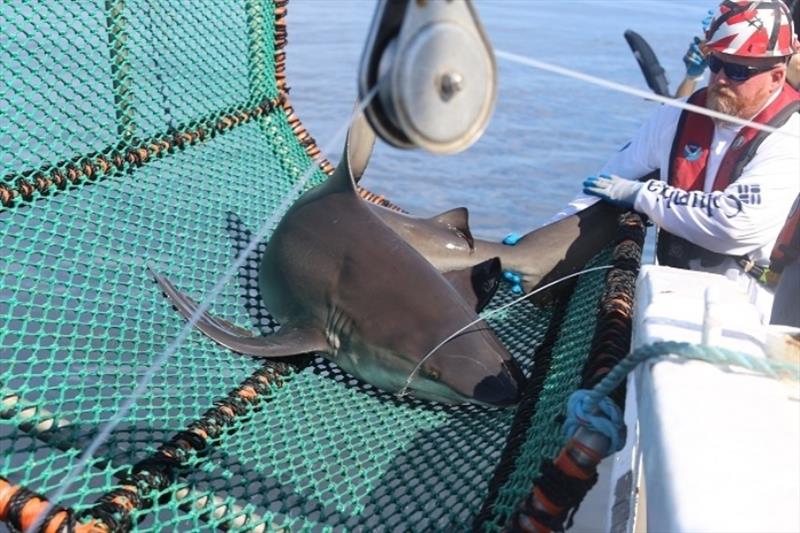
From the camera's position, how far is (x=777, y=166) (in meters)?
4.30

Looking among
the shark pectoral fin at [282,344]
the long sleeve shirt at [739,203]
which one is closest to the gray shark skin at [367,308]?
the shark pectoral fin at [282,344]

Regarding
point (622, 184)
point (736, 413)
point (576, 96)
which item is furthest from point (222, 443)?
point (576, 96)

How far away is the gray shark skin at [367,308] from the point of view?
3.71 meters

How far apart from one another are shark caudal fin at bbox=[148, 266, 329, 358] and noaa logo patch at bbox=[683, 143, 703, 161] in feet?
6.96

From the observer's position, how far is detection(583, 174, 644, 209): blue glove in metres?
4.60

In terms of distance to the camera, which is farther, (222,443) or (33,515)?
(222,443)

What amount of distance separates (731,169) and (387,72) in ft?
10.8

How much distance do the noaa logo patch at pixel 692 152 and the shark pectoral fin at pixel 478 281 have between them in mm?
1125

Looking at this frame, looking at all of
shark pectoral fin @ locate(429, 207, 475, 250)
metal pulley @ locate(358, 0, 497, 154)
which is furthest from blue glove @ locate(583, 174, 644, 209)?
metal pulley @ locate(358, 0, 497, 154)

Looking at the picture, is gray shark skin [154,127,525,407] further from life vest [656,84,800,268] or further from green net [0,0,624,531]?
life vest [656,84,800,268]

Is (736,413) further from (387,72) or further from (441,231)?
(441,231)

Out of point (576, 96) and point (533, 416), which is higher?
point (533, 416)

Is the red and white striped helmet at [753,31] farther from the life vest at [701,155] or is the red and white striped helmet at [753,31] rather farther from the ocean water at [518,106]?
the ocean water at [518,106]

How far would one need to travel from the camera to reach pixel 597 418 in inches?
84.4
